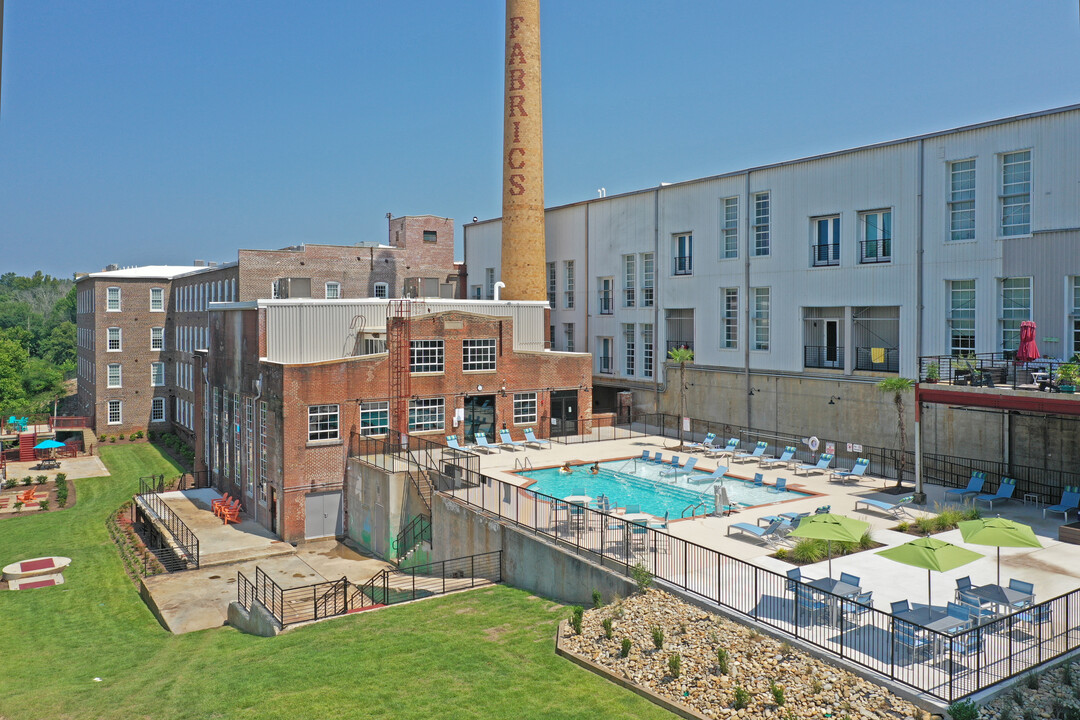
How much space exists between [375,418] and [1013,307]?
22662mm

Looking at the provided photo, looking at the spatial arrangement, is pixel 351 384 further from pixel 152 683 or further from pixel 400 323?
pixel 152 683

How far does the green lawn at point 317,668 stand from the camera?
14484 mm

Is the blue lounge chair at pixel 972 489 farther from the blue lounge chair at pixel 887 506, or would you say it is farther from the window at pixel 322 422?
the window at pixel 322 422

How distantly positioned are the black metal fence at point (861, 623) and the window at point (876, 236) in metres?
16.0

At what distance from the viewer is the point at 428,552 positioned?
1092 inches

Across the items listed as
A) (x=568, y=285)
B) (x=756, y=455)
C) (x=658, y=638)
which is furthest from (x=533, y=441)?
(x=658, y=638)

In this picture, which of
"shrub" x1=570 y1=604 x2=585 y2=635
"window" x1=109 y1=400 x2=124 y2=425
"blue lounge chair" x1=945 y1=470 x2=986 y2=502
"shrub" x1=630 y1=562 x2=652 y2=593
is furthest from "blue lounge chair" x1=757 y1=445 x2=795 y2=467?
"window" x1=109 y1=400 x2=124 y2=425

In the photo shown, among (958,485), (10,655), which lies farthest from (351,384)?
(958,485)

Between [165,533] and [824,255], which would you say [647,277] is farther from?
[165,533]

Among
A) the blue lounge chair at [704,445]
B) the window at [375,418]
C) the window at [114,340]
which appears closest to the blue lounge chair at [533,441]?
the blue lounge chair at [704,445]

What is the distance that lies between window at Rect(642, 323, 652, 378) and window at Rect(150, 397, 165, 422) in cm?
3986

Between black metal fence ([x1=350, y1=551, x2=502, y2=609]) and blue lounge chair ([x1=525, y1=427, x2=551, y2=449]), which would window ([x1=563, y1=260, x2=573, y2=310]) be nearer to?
blue lounge chair ([x1=525, y1=427, x2=551, y2=449])

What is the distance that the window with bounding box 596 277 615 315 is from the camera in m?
44.4

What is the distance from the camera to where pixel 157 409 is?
207ft
